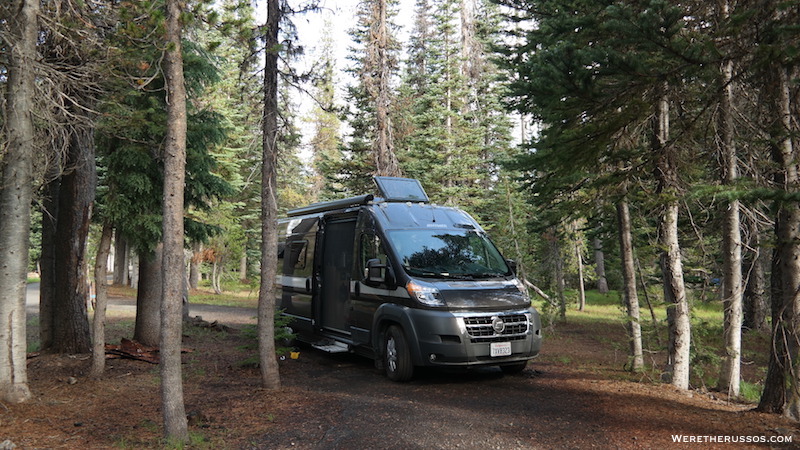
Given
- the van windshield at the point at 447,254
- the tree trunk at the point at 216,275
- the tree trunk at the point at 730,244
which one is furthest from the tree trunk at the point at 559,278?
the tree trunk at the point at 216,275

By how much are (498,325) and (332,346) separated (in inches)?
141

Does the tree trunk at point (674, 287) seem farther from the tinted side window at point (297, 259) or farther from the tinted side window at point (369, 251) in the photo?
the tinted side window at point (297, 259)

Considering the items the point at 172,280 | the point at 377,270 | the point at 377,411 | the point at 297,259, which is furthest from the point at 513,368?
the point at 172,280

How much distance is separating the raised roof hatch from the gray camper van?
0.06ft

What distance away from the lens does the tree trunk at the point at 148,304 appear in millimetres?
10781

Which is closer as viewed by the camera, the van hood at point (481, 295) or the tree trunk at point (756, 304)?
the van hood at point (481, 295)

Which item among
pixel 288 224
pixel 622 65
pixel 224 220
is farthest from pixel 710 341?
pixel 224 220

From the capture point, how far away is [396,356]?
805 centimetres

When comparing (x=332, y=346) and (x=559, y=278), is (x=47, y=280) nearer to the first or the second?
(x=332, y=346)

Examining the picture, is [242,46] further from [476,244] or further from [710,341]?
[710,341]

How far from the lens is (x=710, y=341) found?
17172mm

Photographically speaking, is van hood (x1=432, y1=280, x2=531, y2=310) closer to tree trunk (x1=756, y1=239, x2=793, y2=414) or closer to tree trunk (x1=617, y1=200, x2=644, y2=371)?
tree trunk (x1=617, y1=200, x2=644, y2=371)

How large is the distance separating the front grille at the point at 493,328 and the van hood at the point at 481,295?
14 centimetres

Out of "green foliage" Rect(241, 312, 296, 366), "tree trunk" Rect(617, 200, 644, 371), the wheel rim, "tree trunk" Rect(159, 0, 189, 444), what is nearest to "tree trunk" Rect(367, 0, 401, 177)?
"green foliage" Rect(241, 312, 296, 366)
